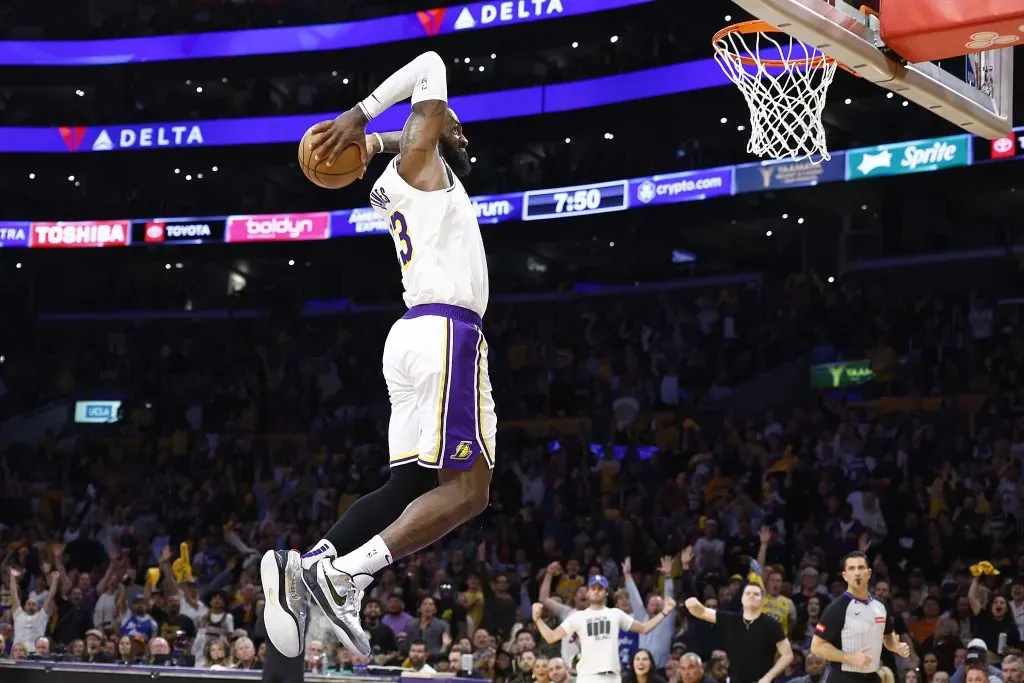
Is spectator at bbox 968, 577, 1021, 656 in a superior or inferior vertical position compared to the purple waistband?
inferior

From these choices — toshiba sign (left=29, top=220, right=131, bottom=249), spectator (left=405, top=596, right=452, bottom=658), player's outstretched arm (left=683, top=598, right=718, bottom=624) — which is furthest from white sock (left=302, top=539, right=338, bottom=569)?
toshiba sign (left=29, top=220, right=131, bottom=249)

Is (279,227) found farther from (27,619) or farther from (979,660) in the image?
(979,660)

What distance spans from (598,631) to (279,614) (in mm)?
6423

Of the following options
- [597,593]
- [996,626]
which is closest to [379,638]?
[597,593]

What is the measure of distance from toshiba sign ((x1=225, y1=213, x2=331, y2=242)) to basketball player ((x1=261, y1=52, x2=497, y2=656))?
58.9 ft

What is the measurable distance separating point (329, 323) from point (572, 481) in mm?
9061

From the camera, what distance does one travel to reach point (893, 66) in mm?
5801

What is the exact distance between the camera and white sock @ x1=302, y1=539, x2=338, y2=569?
3.93m

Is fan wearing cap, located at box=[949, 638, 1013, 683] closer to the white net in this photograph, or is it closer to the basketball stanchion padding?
the white net

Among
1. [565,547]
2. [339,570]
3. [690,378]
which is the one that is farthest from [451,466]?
[690,378]

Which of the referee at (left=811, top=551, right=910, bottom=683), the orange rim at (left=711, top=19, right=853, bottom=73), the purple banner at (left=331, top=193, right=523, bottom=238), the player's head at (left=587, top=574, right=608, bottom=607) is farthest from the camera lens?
the purple banner at (left=331, top=193, right=523, bottom=238)

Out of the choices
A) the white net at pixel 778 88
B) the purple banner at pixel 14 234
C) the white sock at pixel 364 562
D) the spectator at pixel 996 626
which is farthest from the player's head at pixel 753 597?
the purple banner at pixel 14 234

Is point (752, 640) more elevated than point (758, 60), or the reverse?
point (758, 60)

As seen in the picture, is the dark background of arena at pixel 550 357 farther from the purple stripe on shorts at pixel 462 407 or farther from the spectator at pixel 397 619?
the purple stripe on shorts at pixel 462 407
